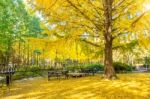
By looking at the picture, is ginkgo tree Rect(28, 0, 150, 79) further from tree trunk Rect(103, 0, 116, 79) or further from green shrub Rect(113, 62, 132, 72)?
green shrub Rect(113, 62, 132, 72)

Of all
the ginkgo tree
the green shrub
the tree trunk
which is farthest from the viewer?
the green shrub

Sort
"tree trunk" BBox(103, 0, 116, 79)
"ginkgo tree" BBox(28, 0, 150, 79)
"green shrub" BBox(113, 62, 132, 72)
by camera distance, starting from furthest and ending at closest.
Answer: "green shrub" BBox(113, 62, 132, 72) → "tree trunk" BBox(103, 0, 116, 79) → "ginkgo tree" BBox(28, 0, 150, 79)

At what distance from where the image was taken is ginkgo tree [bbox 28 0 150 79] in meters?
14.0

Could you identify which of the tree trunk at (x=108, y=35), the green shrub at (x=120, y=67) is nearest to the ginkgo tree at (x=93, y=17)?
the tree trunk at (x=108, y=35)

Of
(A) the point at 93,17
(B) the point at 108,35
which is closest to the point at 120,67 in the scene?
(B) the point at 108,35

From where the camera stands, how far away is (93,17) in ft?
47.1

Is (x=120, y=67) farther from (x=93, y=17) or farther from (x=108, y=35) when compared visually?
(x=93, y=17)

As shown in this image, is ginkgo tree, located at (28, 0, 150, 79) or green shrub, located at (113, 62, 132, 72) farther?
green shrub, located at (113, 62, 132, 72)

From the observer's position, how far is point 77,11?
45.6 feet

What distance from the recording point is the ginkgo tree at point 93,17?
1400 cm

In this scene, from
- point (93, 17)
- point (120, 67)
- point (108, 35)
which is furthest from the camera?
point (120, 67)

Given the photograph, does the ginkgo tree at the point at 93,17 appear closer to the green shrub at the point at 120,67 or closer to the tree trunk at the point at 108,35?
the tree trunk at the point at 108,35

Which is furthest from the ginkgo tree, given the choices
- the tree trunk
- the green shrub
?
the green shrub

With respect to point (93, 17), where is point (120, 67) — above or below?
below
